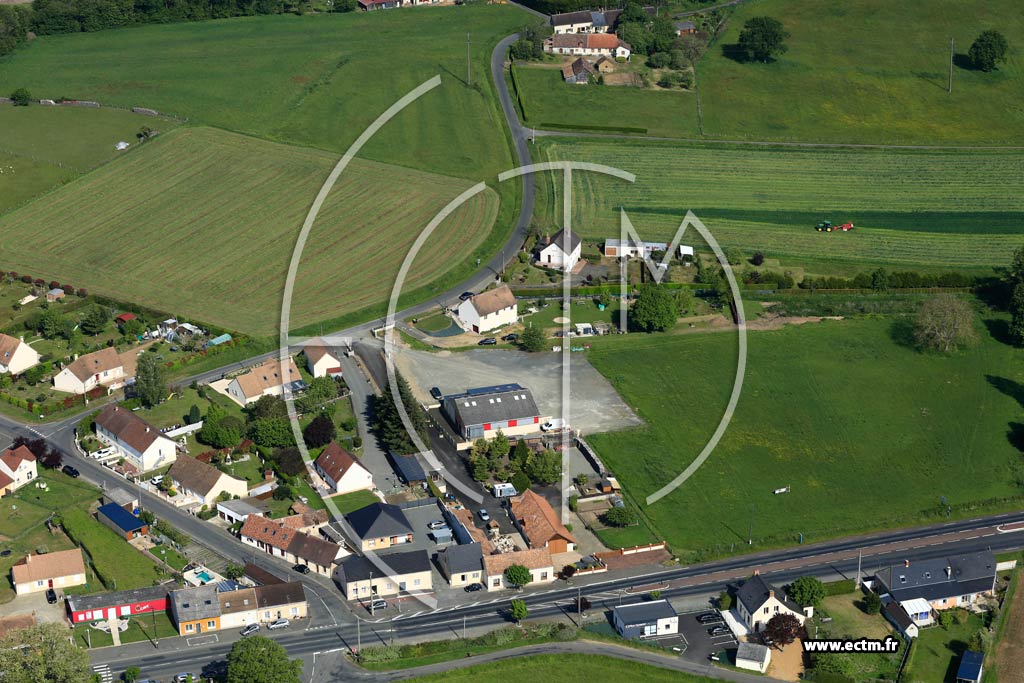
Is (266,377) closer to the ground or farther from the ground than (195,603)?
farther from the ground

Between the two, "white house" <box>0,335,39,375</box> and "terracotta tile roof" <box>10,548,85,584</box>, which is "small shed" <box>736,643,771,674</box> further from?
"white house" <box>0,335,39,375</box>

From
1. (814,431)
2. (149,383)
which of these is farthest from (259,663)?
(814,431)

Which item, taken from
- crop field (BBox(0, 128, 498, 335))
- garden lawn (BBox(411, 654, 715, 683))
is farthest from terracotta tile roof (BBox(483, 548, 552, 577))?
crop field (BBox(0, 128, 498, 335))

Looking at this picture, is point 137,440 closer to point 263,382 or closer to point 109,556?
point 109,556

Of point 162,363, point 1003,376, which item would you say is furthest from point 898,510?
point 162,363

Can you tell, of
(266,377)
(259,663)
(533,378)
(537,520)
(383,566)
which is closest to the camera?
(259,663)

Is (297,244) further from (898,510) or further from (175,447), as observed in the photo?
(898,510)
